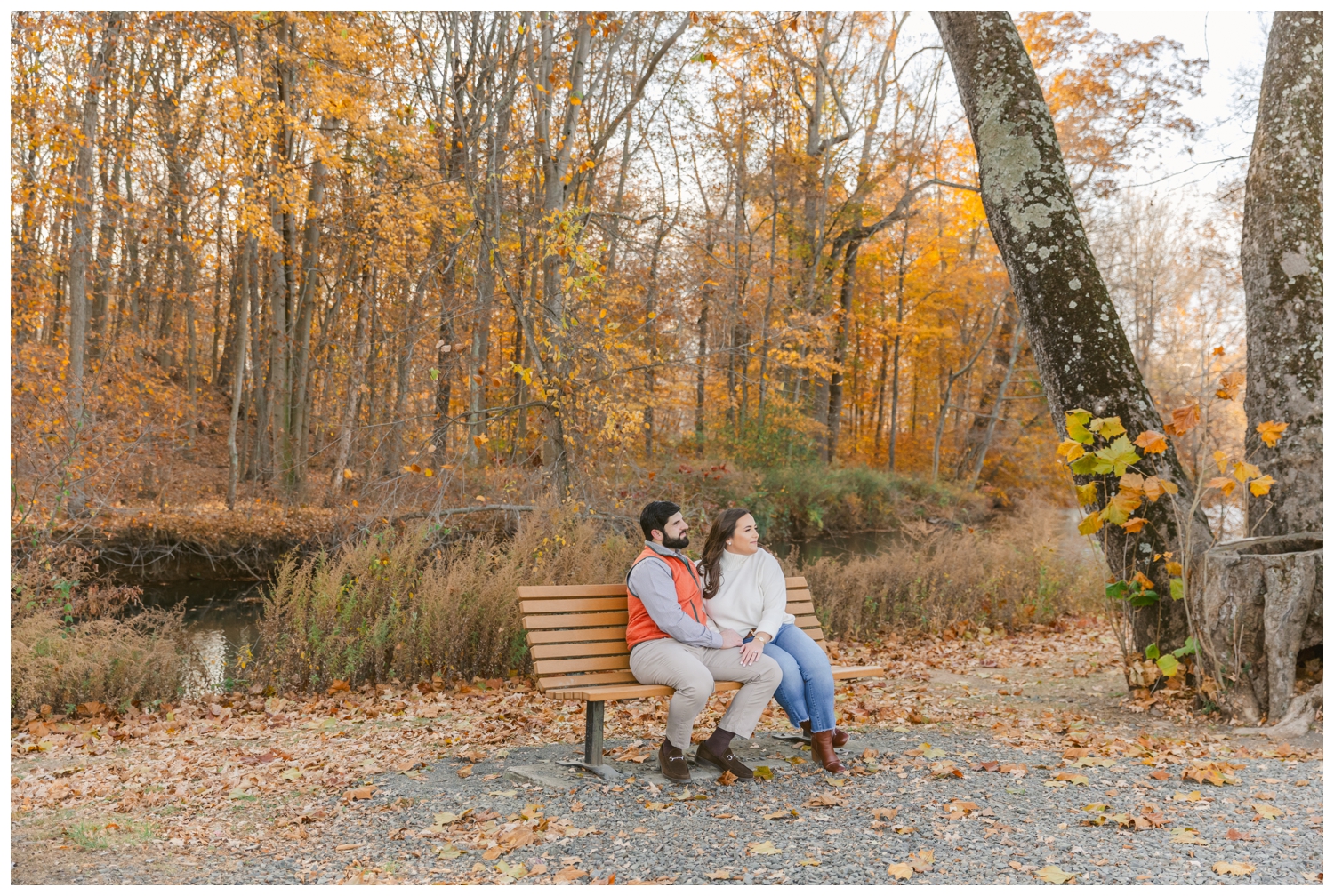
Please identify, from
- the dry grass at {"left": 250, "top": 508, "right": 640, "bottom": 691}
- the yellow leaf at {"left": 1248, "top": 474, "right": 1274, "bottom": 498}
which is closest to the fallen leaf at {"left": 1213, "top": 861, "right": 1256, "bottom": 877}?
the yellow leaf at {"left": 1248, "top": 474, "right": 1274, "bottom": 498}

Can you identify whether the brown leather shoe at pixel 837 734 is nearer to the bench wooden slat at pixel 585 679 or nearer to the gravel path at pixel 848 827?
the gravel path at pixel 848 827

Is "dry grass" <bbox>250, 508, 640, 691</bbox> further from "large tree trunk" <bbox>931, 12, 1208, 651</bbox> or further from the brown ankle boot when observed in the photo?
"large tree trunk" <bbox>931, 12, 1208, 651</bbox>

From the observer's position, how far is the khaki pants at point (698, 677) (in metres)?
4.36

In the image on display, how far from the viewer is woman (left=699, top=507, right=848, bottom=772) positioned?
462 cm

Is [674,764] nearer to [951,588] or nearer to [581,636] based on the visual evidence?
[581,636]

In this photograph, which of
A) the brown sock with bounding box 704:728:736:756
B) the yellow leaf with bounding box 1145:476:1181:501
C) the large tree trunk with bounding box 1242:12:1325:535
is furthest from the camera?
the large tree trunk with bounding box 1242:12:1325:535

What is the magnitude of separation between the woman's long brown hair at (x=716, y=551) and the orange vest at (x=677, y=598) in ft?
0.34

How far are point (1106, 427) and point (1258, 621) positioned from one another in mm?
1201

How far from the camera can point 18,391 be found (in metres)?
10.6

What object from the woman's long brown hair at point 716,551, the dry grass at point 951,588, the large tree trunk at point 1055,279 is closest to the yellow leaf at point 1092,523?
the large tree trunk at point 1055,279

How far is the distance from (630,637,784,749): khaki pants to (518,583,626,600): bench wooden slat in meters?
0.39

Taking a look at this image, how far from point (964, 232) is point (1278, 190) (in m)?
20.5

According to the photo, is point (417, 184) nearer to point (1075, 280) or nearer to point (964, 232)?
point (1075, 280)

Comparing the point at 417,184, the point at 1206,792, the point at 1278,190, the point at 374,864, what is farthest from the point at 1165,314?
the point at 374,864
